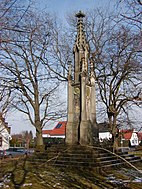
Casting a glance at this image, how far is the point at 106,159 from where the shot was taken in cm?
1113

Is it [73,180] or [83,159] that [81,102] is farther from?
[73,180]

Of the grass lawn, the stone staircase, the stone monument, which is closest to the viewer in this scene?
the grass lawn

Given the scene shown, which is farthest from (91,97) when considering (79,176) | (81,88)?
(79,176)

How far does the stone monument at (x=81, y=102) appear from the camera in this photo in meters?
12.8

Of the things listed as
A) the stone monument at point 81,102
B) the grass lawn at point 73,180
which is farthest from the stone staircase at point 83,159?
the stone monument at point 81,102

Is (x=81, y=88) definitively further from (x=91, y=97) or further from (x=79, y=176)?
(x=79, y=176)

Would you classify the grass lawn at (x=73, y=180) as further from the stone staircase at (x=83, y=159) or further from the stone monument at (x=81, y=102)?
the stone monument at (x=81, y=102)

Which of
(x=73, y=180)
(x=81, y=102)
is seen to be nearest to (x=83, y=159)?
(x=73, y=180)

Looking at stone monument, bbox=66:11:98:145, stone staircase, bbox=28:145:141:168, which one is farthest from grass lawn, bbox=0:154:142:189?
stone monument, bbox=66:11:98:145

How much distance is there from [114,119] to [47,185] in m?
11.1

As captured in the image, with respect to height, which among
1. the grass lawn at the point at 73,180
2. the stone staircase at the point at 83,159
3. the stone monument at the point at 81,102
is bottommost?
the grass lawn at the point at 73,180

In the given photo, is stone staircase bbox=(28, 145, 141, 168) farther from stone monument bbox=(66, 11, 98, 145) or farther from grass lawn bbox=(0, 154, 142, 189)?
stone monument bbox=(66, 11, 98, 145)

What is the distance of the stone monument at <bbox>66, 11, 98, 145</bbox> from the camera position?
505 inches

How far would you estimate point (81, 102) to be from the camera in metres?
13.3
